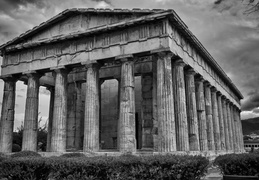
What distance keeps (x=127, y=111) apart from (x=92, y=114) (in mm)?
3122

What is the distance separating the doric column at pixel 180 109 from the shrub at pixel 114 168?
9.94 m

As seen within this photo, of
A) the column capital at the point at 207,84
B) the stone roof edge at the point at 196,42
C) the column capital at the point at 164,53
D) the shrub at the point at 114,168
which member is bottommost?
the shrub at the point at 114,168

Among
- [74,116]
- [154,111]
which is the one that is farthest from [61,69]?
[154,111]

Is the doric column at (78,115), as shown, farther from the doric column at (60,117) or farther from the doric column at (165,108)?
the doric column at (165,108)

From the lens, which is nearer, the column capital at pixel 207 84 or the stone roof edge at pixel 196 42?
the stone roof edge at pixel 196 42

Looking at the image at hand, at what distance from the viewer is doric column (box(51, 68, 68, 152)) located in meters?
22.0

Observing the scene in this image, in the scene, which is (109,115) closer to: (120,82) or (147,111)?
(120,82)

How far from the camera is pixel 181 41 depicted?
21.9 metres

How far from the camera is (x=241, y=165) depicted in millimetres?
10000

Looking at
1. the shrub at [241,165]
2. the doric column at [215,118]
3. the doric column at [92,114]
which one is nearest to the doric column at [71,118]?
the doric column at [92,114]

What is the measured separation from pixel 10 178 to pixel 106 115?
17.9m

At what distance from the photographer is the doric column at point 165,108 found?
1803 cm

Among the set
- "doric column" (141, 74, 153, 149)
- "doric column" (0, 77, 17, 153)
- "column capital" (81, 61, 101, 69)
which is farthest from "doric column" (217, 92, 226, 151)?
"doric column" (0, 77, 17, 153)

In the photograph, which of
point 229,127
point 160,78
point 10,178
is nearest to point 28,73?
point 160,78
